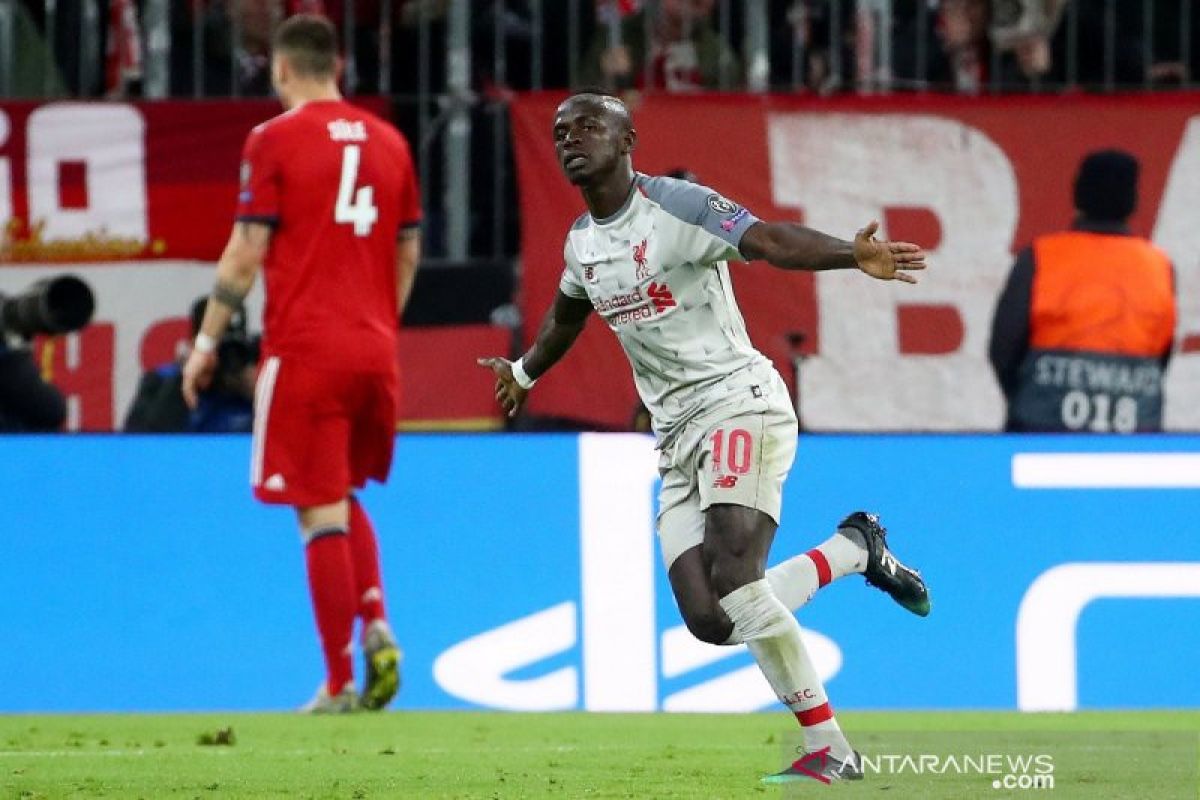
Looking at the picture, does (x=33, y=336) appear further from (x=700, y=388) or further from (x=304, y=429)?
(x=700, y=388)

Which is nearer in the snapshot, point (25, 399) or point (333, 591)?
point (333, 591)

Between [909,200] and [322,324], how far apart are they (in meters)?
3.70

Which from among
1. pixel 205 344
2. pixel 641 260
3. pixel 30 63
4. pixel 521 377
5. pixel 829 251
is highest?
pixel 30 63

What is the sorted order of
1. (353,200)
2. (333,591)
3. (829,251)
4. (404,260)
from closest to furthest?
(829,251) → (333,591) → (353,200) → (404,260)

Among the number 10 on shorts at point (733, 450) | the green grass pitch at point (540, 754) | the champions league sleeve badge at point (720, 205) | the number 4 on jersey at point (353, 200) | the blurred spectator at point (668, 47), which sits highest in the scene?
the blurred spectator at point (668, 47)

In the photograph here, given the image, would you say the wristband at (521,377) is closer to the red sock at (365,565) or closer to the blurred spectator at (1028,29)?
the red sock at (365,565)

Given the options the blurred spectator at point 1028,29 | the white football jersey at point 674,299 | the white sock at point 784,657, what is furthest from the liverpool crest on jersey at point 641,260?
the blurred spectator at point 1028,29

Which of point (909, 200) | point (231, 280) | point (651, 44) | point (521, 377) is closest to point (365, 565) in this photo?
point (231, 280)

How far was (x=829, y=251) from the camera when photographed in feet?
19.8

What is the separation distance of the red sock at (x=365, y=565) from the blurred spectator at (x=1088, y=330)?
2646 mm

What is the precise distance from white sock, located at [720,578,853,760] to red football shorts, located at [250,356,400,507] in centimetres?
246

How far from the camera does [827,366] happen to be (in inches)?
443

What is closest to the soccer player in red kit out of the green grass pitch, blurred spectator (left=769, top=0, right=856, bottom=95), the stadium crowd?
the green grass pitch

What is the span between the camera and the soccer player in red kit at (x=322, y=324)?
28.1ft
